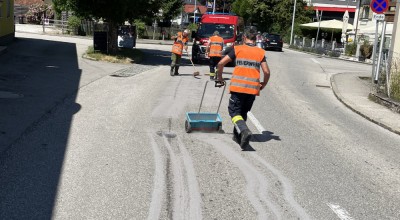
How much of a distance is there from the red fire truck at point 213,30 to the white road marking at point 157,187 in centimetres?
1737

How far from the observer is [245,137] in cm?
756

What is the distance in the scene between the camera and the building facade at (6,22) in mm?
23562

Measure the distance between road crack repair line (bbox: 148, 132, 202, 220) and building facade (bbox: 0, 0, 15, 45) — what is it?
1807 cm

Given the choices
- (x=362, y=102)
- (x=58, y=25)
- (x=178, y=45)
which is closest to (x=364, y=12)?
(x=58, y=25)

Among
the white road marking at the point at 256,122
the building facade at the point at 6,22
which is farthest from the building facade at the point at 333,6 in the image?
the white road marking at the point at 256,122

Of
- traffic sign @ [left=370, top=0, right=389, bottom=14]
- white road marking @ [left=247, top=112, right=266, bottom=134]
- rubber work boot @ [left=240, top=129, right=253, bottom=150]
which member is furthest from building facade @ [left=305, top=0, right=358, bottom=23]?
rubber work boot @ [left=240, top=129, right=253, bottom=150]

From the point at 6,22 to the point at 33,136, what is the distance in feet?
61.7

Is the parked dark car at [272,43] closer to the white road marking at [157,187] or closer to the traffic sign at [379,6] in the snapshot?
the traffic sign at [379,6]

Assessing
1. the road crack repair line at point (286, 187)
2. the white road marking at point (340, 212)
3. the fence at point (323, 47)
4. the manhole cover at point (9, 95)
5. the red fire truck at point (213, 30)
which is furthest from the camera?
the fence at point (323, 47)

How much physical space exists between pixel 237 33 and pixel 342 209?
21196 millimetres

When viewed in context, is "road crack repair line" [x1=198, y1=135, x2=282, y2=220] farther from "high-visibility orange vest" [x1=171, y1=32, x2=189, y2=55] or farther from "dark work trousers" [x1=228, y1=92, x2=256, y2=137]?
"high-visibility orange vest" [x1=171, y1=32, x2=189, y2=55]

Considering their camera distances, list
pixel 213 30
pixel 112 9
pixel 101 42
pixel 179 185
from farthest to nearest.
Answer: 1. pixel 213 30
2. pixel 101 42
3. pixel 112 9
4. pixel 179 185

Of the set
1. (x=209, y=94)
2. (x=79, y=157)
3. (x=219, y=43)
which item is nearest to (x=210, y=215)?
(x=79, y=157)

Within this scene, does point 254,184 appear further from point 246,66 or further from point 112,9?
point 112,9
